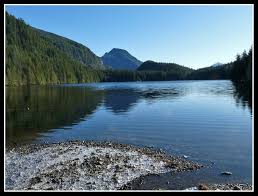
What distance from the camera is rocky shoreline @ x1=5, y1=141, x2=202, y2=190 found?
20.9 meters

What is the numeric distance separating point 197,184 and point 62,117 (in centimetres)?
3638

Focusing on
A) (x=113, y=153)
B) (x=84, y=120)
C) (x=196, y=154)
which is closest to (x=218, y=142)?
(x=196, y=154)

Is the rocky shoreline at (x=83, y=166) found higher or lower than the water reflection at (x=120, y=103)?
lower

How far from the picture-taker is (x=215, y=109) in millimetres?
61719

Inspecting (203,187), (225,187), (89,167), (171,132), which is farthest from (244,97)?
(203,187)

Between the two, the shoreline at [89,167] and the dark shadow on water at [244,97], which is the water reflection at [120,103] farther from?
the shoreline at [89,167]

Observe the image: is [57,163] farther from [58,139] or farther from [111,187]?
[58,139]

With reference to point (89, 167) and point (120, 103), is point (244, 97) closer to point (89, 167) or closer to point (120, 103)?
point (120, 103)

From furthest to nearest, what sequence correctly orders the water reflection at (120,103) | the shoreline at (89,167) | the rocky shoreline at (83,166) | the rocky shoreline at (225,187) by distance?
the water reflection at (120,103) → the rocky shoreline at (83,166) → the shoreline at (89,167) → the rocky shoreline at (225,187)

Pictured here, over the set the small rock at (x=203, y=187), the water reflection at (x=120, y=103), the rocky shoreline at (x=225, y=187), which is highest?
the water reflection at (x=120, y=103)

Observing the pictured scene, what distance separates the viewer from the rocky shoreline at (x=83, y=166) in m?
20.9

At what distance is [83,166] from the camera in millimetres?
24062

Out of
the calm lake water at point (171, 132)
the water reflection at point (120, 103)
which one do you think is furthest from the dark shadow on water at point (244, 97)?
the water reflection at point (120, 103)

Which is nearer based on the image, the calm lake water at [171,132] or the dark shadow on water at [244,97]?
the calm lake water at [171,132]
